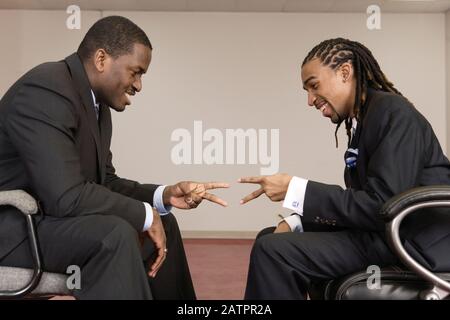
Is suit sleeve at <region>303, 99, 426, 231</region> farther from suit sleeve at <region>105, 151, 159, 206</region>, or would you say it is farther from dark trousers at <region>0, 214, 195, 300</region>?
suit sleeve at <region>105, 151, 159, 206</region>

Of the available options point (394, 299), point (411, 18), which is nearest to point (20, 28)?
point (411, 18)

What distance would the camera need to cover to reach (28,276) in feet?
4.73

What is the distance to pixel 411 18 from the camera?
5902mm

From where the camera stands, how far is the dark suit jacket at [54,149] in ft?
4.55

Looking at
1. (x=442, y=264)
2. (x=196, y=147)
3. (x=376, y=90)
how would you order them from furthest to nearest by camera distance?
(x=196, y=147) → (x=376, y=90) → (x=442, y=264)

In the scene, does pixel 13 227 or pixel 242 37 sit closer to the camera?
pixel 13 227

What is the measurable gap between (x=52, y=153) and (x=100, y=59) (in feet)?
1.53

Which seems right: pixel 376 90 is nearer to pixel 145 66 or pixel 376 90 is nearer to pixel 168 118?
pixel 145 66

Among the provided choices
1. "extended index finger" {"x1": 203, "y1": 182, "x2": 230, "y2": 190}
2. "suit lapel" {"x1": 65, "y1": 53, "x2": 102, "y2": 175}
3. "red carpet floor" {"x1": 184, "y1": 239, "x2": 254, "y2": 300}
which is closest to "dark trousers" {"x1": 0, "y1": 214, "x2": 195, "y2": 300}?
"suit lapel" {"x1": 65, "y1": 53, "x2": 102, "y2": 175}

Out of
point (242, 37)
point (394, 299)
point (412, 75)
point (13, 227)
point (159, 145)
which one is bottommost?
point (394, 299)

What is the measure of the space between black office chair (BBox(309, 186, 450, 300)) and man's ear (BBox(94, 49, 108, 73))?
1053 mm

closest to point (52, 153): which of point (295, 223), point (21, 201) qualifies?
point (21, 201)

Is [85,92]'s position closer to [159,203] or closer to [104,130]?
[104,130]

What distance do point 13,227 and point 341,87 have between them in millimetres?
1161
